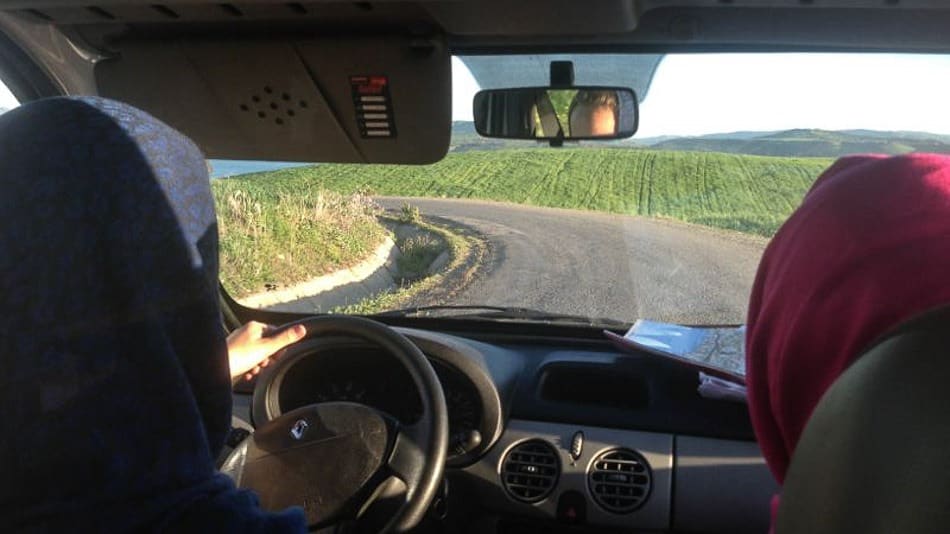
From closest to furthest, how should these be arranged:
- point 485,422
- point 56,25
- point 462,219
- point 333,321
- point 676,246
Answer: point 333,321 → point 485,422 → point 56,25 → point 676,246 → point 462,219

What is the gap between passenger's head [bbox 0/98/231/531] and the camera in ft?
3.85

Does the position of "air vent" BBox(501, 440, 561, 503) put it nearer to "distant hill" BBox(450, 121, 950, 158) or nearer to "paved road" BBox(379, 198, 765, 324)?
"paved road" BBox(379, 198, 765, 324)

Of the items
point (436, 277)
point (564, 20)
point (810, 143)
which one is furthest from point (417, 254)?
point (810, 143)

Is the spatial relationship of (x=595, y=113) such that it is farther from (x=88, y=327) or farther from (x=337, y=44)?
(x=88, y=327)

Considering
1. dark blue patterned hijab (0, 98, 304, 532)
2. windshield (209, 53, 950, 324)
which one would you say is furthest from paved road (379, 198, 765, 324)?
dark blue patterned hijab (0, 98, 304, 532)

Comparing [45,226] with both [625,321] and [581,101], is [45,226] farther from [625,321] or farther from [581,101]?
[625,321]

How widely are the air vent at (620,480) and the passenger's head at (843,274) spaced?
1759mm

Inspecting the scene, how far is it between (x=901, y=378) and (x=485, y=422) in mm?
2244

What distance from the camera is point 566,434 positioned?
3252mm

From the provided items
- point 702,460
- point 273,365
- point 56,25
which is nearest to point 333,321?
point 273,365

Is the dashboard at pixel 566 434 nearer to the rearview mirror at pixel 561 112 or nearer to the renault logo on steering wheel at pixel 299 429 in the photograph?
the renault logo on steering wheel at pixel 299 429

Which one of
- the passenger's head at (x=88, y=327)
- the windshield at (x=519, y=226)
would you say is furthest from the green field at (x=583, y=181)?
the passenger's head at (x=88, y=327)

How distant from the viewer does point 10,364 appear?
118cm

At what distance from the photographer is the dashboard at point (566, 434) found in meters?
3.11
